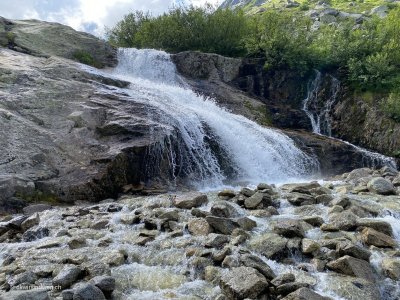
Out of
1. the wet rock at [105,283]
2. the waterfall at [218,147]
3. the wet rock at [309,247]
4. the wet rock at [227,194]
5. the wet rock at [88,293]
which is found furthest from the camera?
the waterfall at [218,147]

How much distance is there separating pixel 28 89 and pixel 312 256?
1905 cm

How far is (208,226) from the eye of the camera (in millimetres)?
11820

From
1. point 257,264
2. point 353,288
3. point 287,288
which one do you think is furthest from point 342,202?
point 287,288

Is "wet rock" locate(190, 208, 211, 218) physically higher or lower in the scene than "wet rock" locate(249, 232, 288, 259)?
lower

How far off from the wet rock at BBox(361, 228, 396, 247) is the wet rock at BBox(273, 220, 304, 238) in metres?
1.75

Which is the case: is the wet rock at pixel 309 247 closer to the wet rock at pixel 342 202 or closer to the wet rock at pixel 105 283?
the wet rock at pixel 342 202

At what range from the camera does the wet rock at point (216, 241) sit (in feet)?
34.9

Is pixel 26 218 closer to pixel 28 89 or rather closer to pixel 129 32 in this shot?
pixel 28 89

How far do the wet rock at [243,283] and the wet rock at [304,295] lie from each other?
62 cm

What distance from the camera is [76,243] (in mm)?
11242

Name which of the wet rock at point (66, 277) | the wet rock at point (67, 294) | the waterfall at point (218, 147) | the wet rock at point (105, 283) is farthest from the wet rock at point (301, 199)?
the wet rock at point (67, 294)

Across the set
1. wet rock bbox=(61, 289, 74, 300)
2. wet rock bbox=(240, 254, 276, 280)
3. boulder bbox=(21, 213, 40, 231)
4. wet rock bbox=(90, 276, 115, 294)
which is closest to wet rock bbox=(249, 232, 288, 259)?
wet rock bbox=(240, 254, 276, 280)

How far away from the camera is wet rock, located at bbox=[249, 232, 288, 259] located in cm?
1020

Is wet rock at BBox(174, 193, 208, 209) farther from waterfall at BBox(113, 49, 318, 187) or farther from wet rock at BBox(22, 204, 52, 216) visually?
waterfall at BBox(113, 49, 318, 187)
